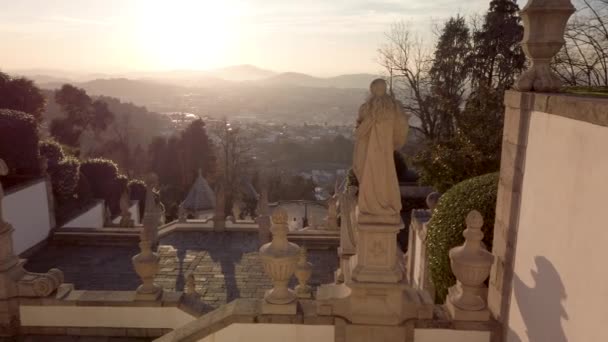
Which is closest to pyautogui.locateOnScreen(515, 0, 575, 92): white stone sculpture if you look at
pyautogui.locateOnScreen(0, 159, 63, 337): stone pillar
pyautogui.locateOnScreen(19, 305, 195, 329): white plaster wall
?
pyautogui.locateOnScreen(19, 305, 195, 329): white plaster wall

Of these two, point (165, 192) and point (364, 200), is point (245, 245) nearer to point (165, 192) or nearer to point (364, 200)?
point (364, 200)

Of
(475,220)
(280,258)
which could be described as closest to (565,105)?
(475,220)

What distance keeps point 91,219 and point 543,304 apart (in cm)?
2104

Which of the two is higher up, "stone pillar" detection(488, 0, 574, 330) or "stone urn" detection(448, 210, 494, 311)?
"stone pillar" detection(488, 0, 574, 330)

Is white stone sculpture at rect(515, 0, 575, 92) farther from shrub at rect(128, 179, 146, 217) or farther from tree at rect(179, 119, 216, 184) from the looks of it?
tree at rect(179, 119, 216, 184)

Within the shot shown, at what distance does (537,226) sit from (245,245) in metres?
13.9

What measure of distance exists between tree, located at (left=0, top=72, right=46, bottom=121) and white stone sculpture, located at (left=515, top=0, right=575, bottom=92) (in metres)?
26.0

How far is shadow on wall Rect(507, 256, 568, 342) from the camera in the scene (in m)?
4.15

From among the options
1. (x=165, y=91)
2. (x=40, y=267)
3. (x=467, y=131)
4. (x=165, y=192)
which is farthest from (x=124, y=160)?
(x=165, y=91)

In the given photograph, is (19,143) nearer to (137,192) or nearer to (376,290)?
(137,192)

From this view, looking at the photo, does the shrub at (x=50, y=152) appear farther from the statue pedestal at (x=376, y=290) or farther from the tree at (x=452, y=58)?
the tree at (x=452, y=58)

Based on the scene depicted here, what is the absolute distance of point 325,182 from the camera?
49.6 m

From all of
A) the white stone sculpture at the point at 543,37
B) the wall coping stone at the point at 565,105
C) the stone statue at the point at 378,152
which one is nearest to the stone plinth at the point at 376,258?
the stone statue at the point at 378,152

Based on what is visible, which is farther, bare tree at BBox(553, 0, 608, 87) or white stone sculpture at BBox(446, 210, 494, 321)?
bare tree at BBox(553, 0, 608, 87)
